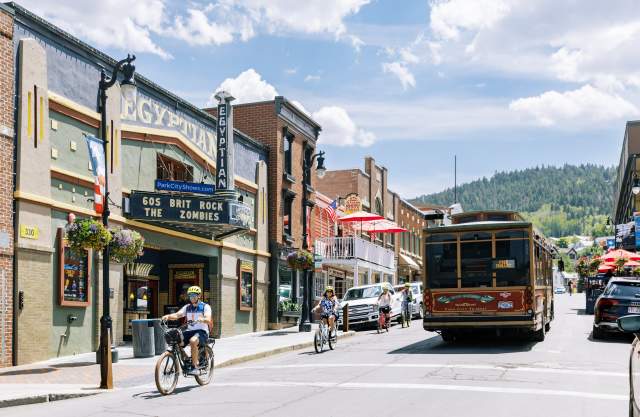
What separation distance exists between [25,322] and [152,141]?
7574 mm

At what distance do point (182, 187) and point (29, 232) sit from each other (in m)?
6.20

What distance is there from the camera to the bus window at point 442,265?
19.1 m

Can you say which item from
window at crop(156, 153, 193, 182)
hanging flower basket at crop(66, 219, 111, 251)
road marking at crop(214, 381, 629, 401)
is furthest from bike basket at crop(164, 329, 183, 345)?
window at crop(156, 153, 193, 182)

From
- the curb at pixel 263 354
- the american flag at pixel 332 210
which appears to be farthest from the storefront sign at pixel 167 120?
the american flag at pixel 332 210

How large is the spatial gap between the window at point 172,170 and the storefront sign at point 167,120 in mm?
917

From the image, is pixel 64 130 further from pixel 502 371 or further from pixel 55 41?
pixel 502 371

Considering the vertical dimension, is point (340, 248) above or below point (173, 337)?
above

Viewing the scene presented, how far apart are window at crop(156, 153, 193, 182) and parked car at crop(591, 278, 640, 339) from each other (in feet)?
42.8

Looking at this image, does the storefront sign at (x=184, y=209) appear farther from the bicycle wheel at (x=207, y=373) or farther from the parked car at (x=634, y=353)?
the parked car at (x=634, y=353)

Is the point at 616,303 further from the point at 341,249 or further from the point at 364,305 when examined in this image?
the point at 341,249

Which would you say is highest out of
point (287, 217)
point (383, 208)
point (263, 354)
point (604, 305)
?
point (383, 208)

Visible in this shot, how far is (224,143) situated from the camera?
83.7 feet

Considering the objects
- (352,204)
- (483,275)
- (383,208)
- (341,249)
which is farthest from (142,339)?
(383,208)

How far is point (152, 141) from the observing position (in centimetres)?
2352
